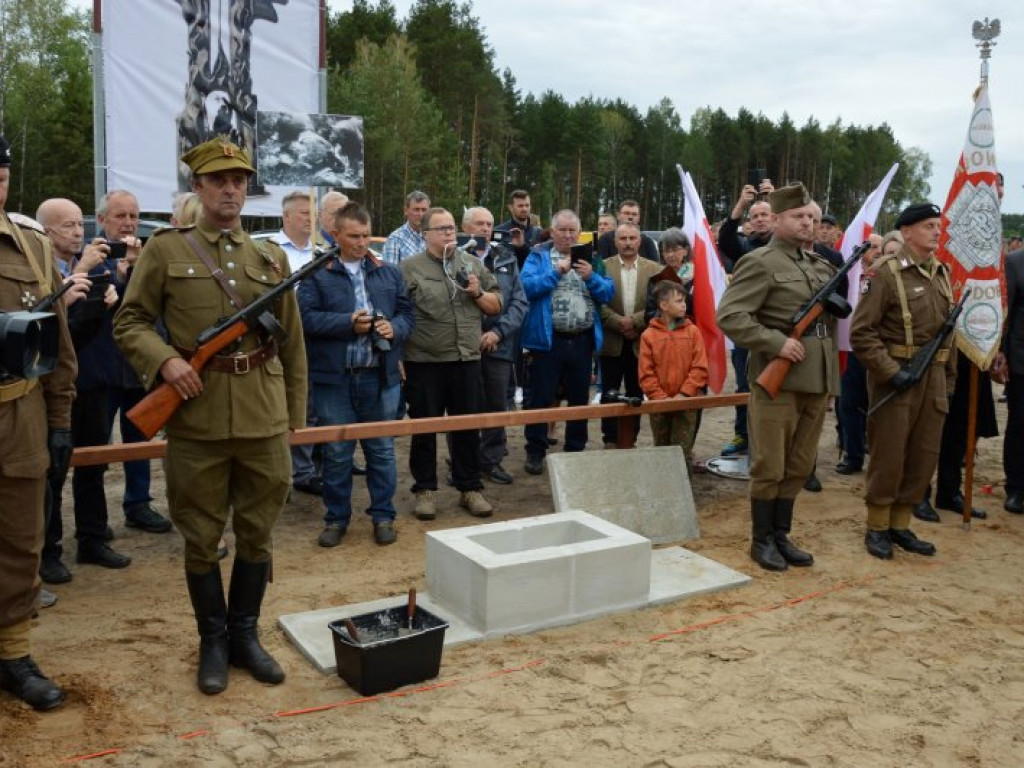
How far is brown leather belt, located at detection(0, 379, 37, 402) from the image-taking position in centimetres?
335

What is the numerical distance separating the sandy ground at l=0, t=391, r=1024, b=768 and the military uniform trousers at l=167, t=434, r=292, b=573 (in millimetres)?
578

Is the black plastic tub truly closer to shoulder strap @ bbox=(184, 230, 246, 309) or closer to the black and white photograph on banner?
shoulder strap @ bbox=(184, 230, 246, 309)

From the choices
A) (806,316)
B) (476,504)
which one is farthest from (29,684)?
(806,316)

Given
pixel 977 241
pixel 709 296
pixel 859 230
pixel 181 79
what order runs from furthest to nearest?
pixel 859 230 → pixel 709 296 → pixel 181 79 → pixel 977 241

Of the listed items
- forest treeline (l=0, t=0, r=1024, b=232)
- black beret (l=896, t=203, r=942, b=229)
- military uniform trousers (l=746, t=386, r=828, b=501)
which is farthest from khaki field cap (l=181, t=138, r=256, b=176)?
forest treeline (l=0, t=0, r=1024, b=232)

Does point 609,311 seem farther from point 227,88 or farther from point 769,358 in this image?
point 227,88

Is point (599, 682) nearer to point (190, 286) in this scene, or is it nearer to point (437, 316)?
point (190, 286)

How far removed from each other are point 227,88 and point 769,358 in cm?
495

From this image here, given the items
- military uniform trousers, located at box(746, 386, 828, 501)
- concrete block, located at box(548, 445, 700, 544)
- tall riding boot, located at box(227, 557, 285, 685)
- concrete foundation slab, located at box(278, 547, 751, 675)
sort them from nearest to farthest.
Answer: tall riding boot, located at box(227, 557, 285, 685), concrete foundation slab, located at box(278, 547, 751, 675), military uniform trousers, located at box(746, 386, 828, 501), concrete block, located at box(548, 445, 700, 544)

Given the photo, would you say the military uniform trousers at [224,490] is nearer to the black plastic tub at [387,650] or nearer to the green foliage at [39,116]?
the black plastic tub at [387,650]

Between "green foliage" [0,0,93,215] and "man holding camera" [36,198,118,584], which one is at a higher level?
"green foliage" [0,0,93,215]

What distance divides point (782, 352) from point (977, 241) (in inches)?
87.4

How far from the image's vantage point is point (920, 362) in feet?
18.2

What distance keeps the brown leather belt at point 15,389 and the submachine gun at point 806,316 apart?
3761 millimetres
